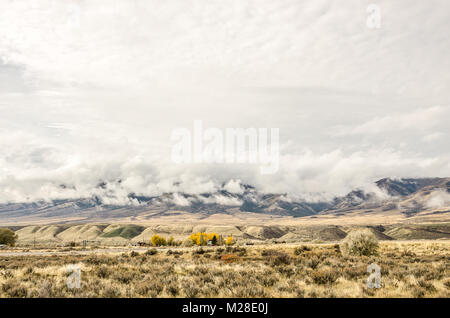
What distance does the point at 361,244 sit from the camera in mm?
34844

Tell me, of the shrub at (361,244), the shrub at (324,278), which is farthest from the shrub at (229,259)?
the shrub at (361,244)

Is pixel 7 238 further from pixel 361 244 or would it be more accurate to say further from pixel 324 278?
pixel 324 278

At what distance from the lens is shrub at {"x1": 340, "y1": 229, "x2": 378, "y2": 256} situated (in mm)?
34656

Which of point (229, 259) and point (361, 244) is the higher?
point (361, 244)

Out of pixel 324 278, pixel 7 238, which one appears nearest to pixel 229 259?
pixel 324 278

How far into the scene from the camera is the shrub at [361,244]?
114ft

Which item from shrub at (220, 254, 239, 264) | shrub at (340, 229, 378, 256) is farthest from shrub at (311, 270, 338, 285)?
shrub at (340, 229, 378, 256)

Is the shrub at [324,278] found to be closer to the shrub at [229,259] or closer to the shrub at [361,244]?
the shrub at [229,259]

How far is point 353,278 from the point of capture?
17.3 m
